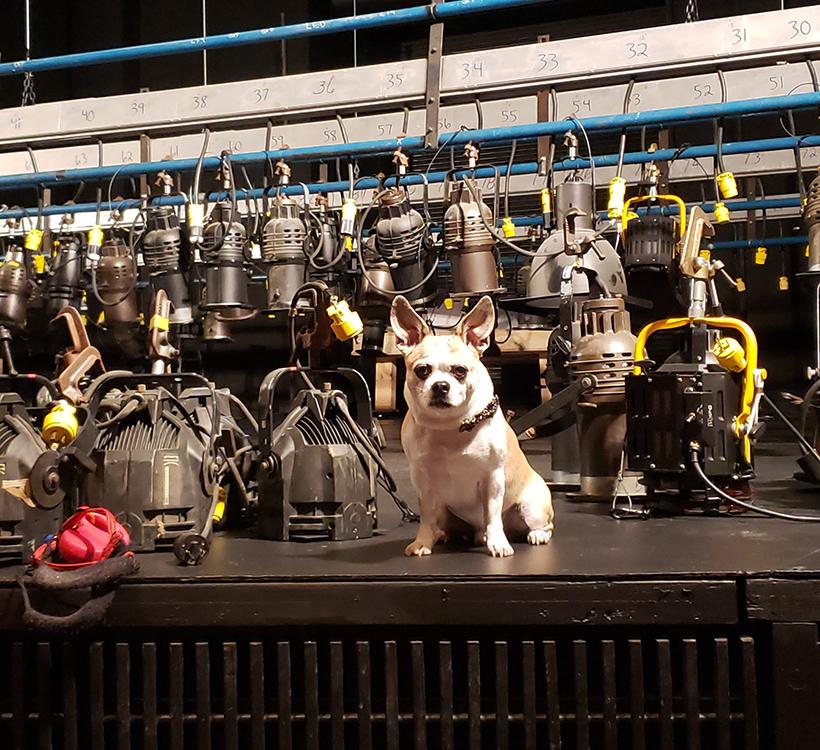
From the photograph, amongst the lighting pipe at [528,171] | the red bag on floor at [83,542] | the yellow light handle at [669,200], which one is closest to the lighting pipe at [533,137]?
the lighting pipe at [528,171]

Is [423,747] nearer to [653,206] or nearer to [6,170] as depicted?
[653,206]

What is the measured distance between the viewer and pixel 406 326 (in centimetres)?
144

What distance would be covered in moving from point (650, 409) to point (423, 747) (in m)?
0.95

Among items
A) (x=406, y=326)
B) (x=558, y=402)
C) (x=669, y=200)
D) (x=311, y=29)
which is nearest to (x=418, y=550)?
(x=406, y=326)

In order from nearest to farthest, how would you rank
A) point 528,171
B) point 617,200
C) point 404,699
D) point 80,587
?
point 80,587 → point 404,699 → point 617,200 → point 528,171

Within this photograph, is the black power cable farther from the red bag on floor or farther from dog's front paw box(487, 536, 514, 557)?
the red bag on floor

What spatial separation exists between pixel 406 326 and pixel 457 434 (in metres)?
0.23

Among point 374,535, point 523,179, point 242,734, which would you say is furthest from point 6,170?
point 242,734

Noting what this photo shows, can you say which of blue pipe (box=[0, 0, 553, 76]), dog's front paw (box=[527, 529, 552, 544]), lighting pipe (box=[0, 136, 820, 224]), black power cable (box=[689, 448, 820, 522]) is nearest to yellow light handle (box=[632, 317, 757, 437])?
black power cable (box=[689, 448, 820, 522])

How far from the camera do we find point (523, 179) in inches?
138

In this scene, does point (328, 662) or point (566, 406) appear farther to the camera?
point (566, 406)

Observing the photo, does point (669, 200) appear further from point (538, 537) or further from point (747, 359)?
point (538, 537)

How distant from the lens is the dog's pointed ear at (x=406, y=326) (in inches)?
55.4

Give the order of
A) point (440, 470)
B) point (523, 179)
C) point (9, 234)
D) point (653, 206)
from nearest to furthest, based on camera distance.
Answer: point (440, 470) → point (653, 206) → point (9, 234) → point (523, 179)
